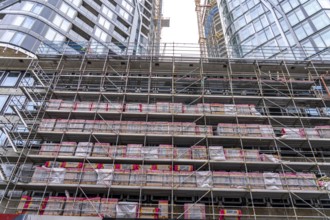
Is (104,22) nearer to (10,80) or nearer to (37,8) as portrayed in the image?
(37,8)

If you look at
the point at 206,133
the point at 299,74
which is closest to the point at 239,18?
the point at 299,74

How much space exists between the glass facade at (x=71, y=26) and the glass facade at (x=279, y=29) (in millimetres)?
12231

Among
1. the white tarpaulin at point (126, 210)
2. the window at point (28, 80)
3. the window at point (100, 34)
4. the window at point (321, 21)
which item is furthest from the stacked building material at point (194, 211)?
the window at point (100, 34)

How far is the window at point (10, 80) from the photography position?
71.9ft

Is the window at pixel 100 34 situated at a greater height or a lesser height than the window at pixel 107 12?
lesser

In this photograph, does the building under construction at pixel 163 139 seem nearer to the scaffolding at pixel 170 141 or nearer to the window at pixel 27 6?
the scaffolding at pixel 170 141

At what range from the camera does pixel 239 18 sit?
34.3 meters

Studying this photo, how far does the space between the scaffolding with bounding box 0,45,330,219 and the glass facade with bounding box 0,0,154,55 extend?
3.75m

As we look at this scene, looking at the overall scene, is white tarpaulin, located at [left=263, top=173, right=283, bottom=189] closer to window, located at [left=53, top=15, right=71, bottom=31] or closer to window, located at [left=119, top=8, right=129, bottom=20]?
window, located at [left=53, top=15, right=71, bottom=31]

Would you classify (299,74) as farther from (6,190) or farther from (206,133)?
(6,190)

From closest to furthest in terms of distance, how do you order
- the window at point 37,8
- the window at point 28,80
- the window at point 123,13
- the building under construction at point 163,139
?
the building under construction at point 163,139 < the window at point 28,80 < the window at point 37,8 < the window at point 123,13

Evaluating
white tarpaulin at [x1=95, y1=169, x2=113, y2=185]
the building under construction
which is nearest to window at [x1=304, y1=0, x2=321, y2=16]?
the building under construction

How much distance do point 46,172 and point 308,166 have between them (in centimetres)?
1520

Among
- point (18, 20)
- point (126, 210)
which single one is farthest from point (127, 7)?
point (126, 210)
